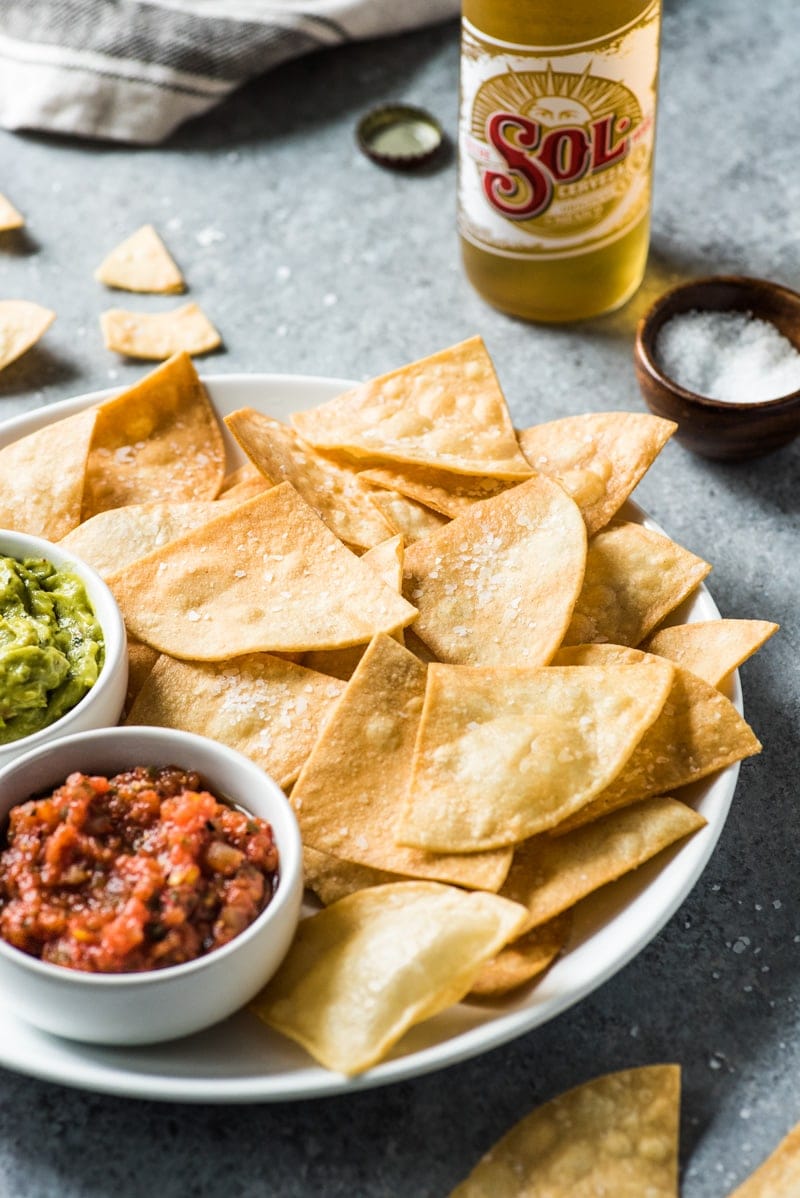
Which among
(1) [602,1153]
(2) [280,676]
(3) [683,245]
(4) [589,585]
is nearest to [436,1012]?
(1) [602,1153]

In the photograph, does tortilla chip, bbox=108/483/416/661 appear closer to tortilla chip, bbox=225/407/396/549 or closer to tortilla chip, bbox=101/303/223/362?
tortilla chip, bbox=225/407/396/549

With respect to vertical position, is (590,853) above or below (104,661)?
below

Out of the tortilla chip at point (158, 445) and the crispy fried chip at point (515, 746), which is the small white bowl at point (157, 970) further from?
the tortilla chip at point (158, 445)

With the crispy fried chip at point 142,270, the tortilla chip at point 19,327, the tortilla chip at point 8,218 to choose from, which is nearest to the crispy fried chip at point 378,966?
the tortilla chip at point 19,327

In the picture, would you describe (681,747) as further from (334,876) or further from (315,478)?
(315,478)

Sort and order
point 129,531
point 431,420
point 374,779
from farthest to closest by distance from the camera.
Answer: point 431,420 → point 129,531 → point 374,779

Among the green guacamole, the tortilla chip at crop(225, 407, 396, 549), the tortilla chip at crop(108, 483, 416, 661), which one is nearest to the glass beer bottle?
the tortilla chip at crop(225, 407, 396, 549)

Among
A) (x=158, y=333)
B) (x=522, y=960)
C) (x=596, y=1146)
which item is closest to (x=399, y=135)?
(x=158, y=333)

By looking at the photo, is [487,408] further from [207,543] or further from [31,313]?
[31,313]
